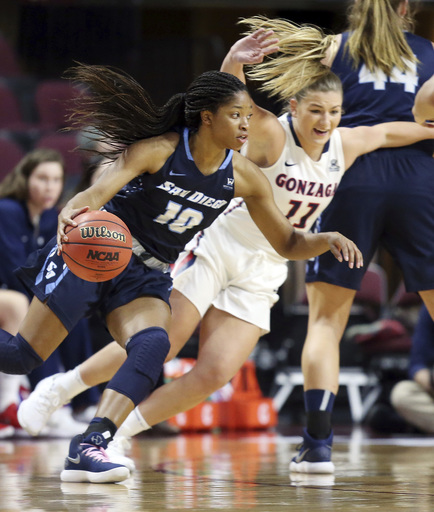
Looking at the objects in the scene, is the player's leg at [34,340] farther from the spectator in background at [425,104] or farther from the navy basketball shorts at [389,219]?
the spectator in background at [425,104]

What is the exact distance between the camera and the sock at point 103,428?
3.20 meters

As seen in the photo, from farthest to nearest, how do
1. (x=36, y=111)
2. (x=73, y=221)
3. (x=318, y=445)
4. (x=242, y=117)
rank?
(x=36, y=111) < (x=318, y=445) < (x=242, y=117) < (x=73, y=221)

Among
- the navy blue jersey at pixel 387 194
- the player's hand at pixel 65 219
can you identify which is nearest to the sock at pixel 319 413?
the navy blue jersey at pixel 387 194

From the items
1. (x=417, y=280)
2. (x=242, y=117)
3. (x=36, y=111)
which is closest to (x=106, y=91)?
(x=242, y=117)

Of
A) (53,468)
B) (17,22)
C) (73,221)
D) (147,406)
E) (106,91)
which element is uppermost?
(17,22)

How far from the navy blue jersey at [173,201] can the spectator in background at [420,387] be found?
3.42 meters

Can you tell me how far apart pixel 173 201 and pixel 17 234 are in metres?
3.08

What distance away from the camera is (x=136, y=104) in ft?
11.4

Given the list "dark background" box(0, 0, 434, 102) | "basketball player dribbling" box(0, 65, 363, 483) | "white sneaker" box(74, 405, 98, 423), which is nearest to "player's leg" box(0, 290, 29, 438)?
"white sneaker" box(74, 405, 98, 423)

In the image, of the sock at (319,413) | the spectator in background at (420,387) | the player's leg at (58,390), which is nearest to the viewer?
the sock at (319,413)

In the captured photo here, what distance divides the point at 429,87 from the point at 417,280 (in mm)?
1245

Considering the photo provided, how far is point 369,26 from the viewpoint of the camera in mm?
3955

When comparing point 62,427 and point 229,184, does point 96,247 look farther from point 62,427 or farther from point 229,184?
point 62,427

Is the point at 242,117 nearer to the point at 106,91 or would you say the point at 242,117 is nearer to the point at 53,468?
the point at 106,91
